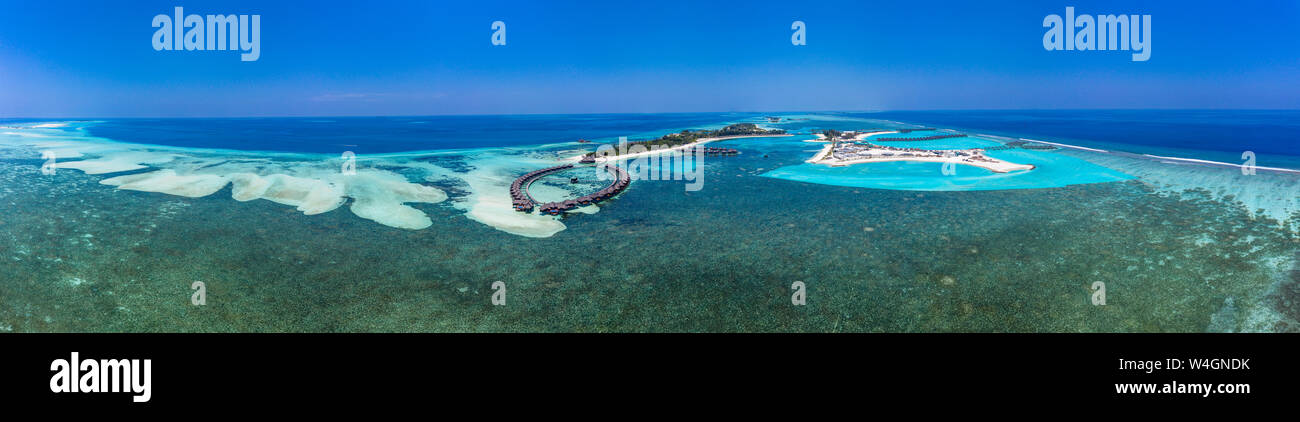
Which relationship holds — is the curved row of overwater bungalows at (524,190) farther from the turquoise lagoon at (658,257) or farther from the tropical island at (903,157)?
the tropical island at (903,157)

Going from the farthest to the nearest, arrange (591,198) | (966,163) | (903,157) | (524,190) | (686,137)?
(686,137) → (903,157) → (966,163) → (524,190) → (591,198)

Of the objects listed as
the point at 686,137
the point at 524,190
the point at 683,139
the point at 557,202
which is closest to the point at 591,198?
the point at 557,202

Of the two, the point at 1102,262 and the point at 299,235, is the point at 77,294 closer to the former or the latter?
the point at 299,235

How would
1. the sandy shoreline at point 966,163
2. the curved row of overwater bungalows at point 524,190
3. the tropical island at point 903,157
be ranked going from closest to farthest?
the curved row of overwater bungalows at point 524,190
the sandy shoreline at point 966,163
the tropical island at point 903,157

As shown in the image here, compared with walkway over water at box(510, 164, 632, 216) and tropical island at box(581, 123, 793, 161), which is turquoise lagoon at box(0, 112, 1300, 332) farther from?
tropical island at box(581, 123, 793, 161)

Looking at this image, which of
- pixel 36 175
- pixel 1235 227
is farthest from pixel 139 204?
pixel 1235 227

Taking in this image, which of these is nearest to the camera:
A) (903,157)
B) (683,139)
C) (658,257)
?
(658,257)

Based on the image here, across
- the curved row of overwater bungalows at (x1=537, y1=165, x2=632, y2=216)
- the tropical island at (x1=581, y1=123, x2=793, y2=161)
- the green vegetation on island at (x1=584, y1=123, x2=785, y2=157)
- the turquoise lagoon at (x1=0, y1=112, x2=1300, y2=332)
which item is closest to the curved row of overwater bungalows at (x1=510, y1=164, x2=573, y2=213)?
the curved row of overwater bungalows at (x1=537, y1=165, x2=632, y2=216)

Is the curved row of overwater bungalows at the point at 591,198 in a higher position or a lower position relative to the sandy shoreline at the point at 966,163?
lower

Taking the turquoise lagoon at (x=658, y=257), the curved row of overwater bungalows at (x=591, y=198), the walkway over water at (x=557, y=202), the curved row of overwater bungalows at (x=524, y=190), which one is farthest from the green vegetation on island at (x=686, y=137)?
the turquoise lagoon at (x=658, y=257)

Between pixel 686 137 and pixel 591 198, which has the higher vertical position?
pixel 686 137

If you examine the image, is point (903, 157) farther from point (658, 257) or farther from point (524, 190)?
point (658, 257)
